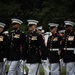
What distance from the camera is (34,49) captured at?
14055mm

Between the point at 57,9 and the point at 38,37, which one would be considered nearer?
the point at 38,37

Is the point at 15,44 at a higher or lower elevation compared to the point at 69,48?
higher

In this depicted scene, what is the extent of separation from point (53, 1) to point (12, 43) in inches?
854

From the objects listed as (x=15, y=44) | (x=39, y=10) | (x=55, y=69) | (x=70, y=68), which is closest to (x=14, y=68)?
(x=15, y=44)

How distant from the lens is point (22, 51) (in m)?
14.4

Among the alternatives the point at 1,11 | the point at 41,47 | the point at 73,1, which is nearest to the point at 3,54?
the point at 41,47

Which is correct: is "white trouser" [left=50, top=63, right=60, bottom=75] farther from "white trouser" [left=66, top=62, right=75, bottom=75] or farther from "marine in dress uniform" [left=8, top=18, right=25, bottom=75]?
"marine in dress uniform" [left=8, top=18, right=25, bottom=75]

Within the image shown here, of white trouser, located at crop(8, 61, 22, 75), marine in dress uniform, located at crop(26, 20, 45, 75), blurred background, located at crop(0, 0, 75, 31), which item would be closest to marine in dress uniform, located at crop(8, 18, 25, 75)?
white trouser, located at crop(8, 61, 22, 75)

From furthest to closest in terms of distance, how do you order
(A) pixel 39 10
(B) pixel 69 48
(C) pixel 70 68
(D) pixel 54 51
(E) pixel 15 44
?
(A) pixel 39 10 < (D) pixel 54 51 < (E) pixel 15 44 < (B) pixel 69 48 < (C) pixel 70 68

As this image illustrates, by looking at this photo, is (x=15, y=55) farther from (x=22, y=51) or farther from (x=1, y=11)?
(x=1, y=11)

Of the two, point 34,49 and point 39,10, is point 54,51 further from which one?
point 39,10

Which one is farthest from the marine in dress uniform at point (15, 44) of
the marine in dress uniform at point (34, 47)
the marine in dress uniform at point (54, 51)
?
the marine in dress uniform at point (54, 51)

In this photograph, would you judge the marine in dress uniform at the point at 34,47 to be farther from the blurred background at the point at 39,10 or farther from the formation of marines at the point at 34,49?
the blurred background at the point at 39,10

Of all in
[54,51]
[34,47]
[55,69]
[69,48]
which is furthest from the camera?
[54,51]
